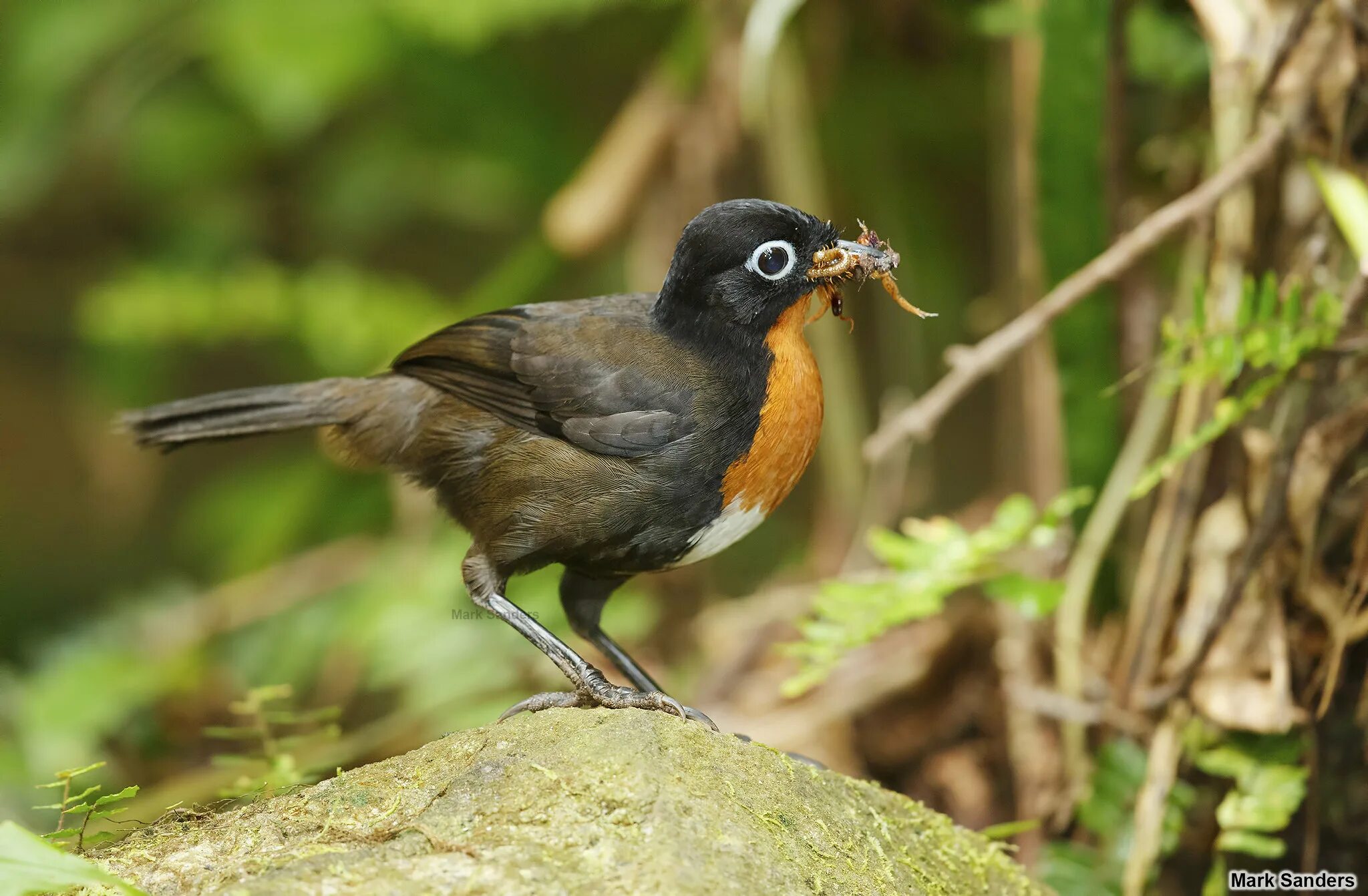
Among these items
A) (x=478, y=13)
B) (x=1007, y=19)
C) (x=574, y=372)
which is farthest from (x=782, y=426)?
(x=478, y=13)

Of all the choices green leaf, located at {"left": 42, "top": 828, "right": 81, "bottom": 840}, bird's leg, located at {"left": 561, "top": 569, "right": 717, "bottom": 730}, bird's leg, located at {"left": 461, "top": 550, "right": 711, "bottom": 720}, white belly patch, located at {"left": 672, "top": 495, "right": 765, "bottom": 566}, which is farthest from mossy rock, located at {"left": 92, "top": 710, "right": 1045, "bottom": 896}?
bird's leg, located at {"left": 561, "top": 569, "right": 717, "bottom": 730}

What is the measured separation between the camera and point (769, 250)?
2.49 meters

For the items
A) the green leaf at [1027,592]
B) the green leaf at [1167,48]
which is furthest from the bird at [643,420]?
the green leaf at [1167,48]

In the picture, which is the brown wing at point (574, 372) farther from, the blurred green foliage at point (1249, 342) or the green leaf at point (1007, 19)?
the green leaf at point (1007, 19)

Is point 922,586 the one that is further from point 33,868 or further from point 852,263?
point 33,868

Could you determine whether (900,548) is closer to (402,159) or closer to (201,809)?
(201,809)

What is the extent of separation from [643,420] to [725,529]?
0.94 feet

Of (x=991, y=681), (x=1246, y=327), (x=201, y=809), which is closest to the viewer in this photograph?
(x=201, y=809)

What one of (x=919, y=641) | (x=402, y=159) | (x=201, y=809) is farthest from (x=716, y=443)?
(x=402, y=159)

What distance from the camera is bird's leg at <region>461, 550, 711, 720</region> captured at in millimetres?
2432

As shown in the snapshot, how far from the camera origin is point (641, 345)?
2611mm

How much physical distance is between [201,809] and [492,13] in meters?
3.52

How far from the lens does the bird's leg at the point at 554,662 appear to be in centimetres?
243

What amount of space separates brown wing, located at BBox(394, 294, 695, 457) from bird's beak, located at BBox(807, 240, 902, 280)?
33 centimetres
